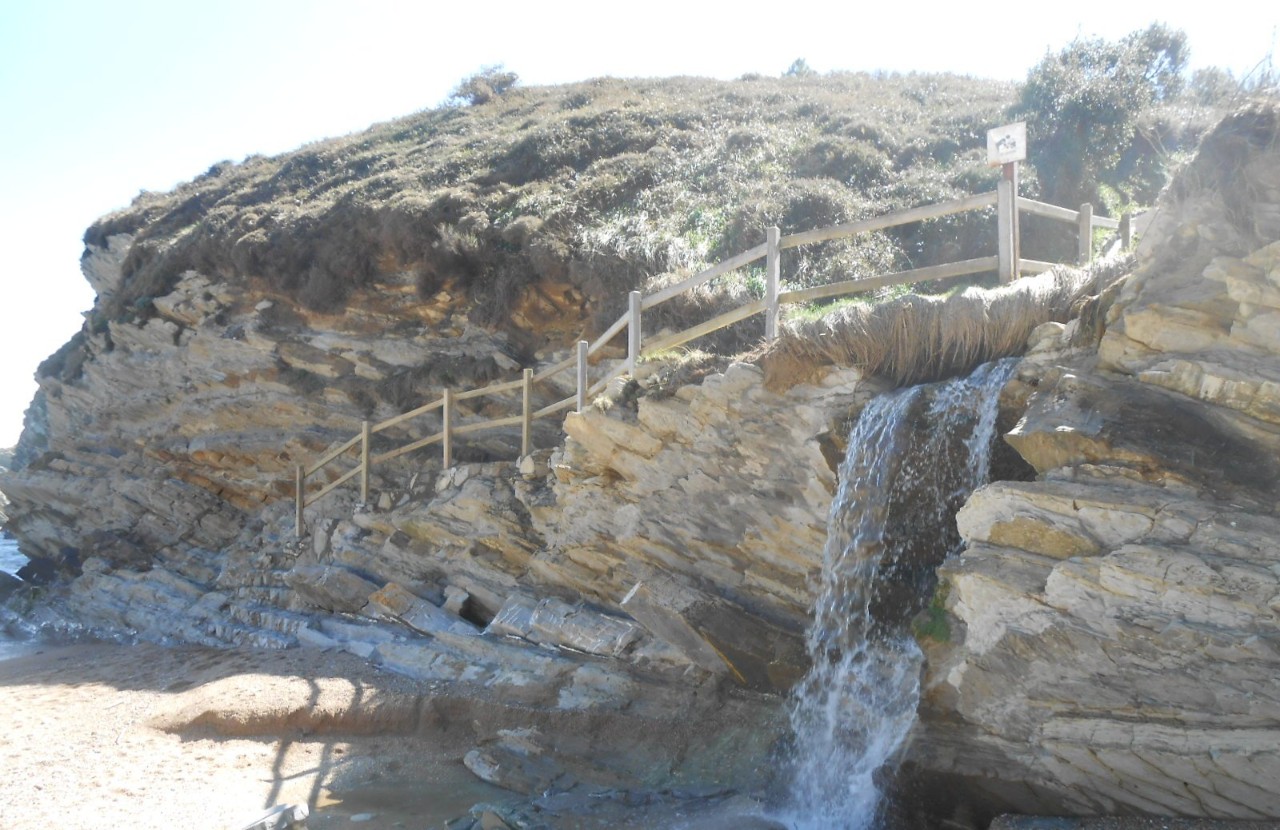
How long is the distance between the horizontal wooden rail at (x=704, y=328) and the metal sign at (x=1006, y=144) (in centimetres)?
243

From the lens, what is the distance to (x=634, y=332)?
10867mm

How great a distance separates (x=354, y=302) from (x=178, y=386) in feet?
15.1

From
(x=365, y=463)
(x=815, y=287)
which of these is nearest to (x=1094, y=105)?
(x=815, y=287)

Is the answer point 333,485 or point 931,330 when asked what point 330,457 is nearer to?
point 333,485

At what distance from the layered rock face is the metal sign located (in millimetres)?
1961

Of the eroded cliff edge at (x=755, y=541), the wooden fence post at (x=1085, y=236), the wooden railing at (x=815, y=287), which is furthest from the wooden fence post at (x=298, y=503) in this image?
the wooden fence post at (x=1085, y=236)

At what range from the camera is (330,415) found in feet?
59.5

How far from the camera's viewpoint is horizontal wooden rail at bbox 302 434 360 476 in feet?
51.8

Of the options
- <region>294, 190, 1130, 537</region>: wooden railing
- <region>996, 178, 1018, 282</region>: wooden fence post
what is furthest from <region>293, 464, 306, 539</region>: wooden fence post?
<region>996, 178, 1018, 282</region>: wooden fence post

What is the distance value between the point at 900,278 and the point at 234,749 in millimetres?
7885

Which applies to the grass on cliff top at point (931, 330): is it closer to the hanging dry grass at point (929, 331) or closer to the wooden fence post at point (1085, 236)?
the hanging dry grass at point (929, 331)

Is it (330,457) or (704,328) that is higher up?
(704,328)

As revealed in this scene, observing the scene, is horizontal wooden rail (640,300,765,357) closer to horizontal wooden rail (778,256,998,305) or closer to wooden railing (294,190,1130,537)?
wooden railing (294,190,1130,537)

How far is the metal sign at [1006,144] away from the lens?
26.8ft
